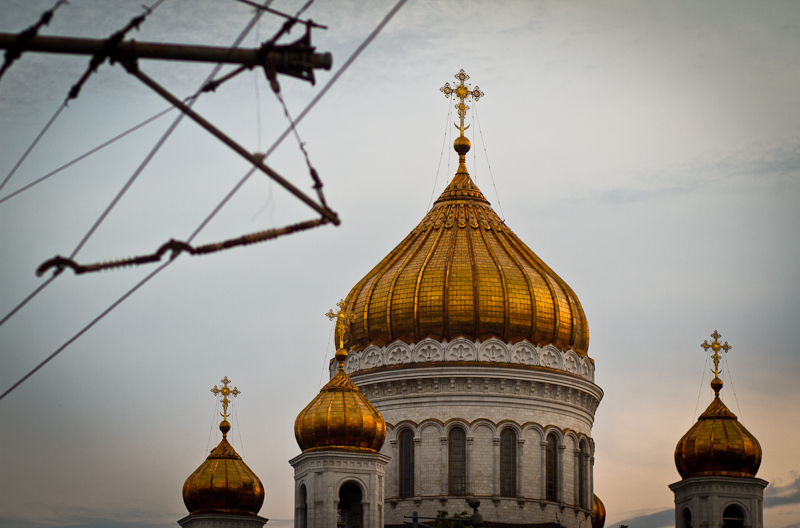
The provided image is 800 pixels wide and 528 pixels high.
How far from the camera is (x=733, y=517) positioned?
49906 mm

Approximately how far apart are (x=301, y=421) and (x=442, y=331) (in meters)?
7.29

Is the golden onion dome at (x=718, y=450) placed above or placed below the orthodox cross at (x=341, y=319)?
below

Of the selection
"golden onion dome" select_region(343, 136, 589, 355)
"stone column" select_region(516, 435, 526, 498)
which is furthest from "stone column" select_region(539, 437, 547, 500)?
"golden onion dome" select_region(343, 136, 589, 355)

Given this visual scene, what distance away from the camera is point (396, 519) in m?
51.2

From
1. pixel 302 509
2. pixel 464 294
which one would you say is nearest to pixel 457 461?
pixel 464 294

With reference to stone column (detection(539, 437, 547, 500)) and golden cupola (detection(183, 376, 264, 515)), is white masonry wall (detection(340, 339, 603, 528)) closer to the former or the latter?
stone column (detection(539, 437, 547, 500))

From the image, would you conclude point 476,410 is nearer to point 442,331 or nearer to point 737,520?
point 442,331

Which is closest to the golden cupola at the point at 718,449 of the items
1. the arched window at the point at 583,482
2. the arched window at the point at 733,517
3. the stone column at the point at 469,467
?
the arched window at the point at 733,517

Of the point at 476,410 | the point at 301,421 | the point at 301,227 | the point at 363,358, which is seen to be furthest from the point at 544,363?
the point at 301,227

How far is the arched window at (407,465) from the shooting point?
5159cm

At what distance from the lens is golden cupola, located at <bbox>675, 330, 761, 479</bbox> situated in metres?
50.1

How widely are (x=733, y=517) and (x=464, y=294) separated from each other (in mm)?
11138

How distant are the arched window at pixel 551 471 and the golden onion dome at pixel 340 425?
25.5 feet

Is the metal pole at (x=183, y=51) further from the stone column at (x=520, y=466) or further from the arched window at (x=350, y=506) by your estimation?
the stone column at (x=520, y=466)
